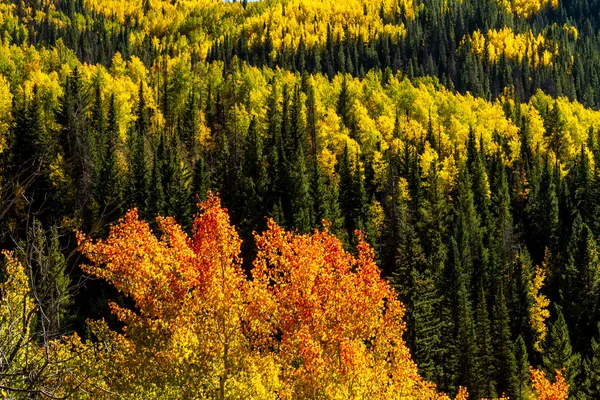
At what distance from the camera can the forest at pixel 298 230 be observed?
16391 mm

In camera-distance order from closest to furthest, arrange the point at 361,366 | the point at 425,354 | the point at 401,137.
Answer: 1. the point at 361,366
2. the point at 425,354
3. the point at 401,137

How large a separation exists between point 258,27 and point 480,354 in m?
157

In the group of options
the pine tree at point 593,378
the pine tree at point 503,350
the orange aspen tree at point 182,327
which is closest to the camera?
the orange aspen tree at point 182,327

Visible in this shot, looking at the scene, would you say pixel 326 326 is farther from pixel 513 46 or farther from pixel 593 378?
pixel 513 46

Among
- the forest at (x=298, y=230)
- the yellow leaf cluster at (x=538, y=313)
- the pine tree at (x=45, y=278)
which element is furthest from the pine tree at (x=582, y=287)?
the pine tree at (x=45, y=278)

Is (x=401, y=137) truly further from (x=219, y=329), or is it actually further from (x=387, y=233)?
(x=219, y=329)

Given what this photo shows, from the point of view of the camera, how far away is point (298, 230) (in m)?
56.5

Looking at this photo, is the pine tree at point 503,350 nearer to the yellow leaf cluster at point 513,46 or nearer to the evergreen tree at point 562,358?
the evergreen tree at point 562,358

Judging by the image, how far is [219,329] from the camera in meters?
16.6

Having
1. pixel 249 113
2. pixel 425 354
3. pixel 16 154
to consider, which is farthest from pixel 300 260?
pixel 249 113

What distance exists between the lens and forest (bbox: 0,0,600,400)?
16391mm

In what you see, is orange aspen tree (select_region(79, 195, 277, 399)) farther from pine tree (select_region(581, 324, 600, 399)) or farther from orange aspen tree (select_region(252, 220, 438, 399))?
pine tree (select_region(581, 324, 600, 399))

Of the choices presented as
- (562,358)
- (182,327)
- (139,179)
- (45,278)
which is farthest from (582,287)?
(45,278)

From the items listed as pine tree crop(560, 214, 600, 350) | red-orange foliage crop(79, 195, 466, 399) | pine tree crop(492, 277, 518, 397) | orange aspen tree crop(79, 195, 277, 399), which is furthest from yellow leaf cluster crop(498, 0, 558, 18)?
orange aspen tree crop(79, 195, 277, 399)
